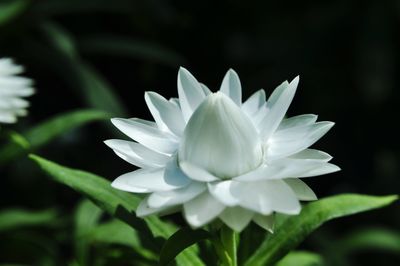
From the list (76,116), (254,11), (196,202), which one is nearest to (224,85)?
(196,202)

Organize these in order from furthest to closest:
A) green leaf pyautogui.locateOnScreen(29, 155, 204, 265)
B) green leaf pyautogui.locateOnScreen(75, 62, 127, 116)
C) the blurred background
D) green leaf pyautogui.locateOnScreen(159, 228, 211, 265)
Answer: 1. the blurred background
2. green leaf pyautogui.locateOnScreen(75, 62, 127, 116)
3. green leaf pyautogui.locateOnScreen(29, 155, 204, 265)
4. green leaf pyautogui.locateOnScreen(159, 228, 211, 265)

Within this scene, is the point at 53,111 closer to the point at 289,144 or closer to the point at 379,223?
the point at 379,223

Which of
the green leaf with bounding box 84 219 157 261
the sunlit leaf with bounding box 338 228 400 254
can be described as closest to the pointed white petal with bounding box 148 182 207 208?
the green leaf with bounding box 84 219 157 261

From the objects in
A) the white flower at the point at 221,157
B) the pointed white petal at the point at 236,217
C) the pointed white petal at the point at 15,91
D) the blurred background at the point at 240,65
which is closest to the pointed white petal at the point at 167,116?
the white flower at the point at 221,157

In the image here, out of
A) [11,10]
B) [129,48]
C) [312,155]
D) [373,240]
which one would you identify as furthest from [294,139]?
[129,48]

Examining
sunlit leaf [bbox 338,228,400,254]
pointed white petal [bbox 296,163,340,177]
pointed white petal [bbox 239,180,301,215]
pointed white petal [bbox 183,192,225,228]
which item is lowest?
sunlit leaf [bbox 338,228,400,254]

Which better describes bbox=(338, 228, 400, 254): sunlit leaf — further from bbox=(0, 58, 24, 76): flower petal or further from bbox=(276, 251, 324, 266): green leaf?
bbox=(0, 58, 24, 76): flower petal
